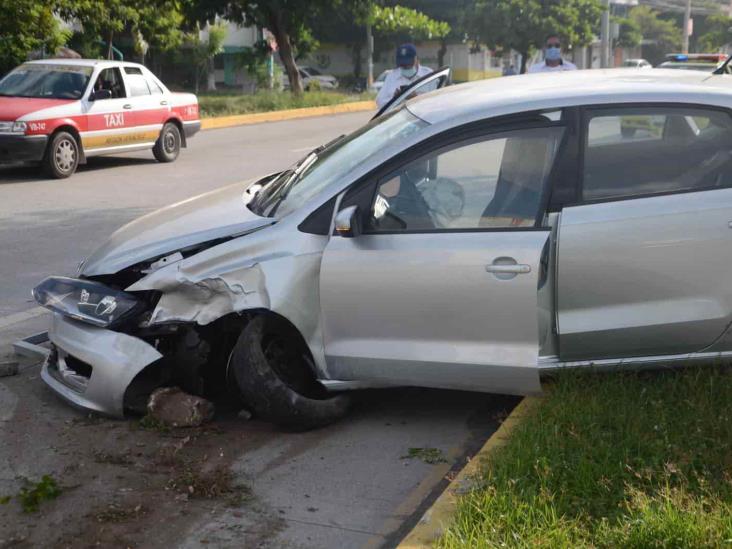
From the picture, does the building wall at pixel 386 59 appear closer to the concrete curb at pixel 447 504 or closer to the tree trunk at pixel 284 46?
the tree trunk at pixel 284 46

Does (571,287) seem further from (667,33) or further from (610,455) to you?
(667,33)

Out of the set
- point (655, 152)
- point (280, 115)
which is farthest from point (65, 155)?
point (280, 115)

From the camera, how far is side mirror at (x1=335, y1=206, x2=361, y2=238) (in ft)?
15.8

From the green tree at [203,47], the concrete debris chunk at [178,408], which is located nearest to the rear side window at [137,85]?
the concrete debris chunk at [178,408]

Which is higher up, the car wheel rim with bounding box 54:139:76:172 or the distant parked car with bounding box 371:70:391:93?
the car wheel rim with bounding box 54:139:76:172

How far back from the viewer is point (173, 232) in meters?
5.36

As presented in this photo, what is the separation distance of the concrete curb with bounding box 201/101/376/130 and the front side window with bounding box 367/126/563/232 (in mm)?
19258

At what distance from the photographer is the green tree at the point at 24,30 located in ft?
69.2

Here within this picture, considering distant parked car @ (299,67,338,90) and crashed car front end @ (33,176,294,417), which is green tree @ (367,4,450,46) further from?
crashed car front end @ (33,176,294,417)

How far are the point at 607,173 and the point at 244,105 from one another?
24.2 metres

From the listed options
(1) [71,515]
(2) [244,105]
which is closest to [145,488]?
(1) [71,515]

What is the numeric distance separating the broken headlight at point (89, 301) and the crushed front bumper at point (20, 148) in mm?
9309

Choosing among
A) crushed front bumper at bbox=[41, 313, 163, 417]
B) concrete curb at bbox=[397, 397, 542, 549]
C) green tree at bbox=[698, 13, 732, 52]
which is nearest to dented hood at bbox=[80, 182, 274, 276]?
crushed front bumper at bbox=[41, 313, 163, 417]

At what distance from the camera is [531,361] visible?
475cm
